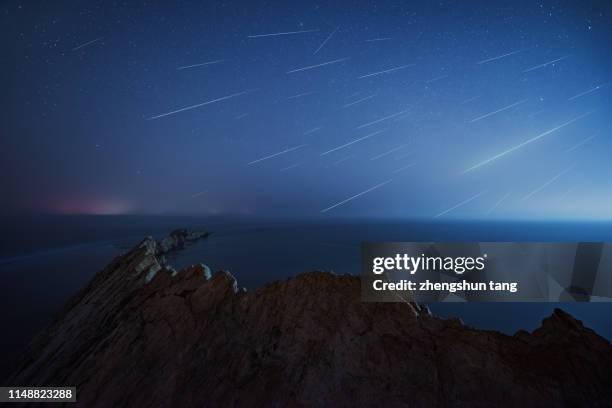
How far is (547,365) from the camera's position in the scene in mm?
7527

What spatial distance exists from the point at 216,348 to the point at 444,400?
6210mm

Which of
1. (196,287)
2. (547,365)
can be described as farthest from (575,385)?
(196,287)

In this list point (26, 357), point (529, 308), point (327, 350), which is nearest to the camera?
point (327, 350)

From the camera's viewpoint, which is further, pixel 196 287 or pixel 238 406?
pixel 196 287

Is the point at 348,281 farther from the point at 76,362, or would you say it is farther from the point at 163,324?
the point at 76,362

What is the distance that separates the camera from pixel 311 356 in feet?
26.9

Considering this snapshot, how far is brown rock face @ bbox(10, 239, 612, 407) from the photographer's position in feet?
24.1

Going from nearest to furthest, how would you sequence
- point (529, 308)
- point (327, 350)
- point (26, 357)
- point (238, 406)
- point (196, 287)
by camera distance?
point (238, 406)
point (327, 350)
point (196, 287)
point (26, 357)
point (529, 308)

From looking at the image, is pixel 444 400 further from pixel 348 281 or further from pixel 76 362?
pixel 76 362

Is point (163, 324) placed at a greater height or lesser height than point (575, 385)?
greater

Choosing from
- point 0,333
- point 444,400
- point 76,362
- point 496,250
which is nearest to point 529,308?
point 496,250

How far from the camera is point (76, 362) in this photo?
9.66 m

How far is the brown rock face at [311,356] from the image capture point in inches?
290

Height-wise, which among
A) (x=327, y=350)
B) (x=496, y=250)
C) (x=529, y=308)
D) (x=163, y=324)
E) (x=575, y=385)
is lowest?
(x=575, y=385)
